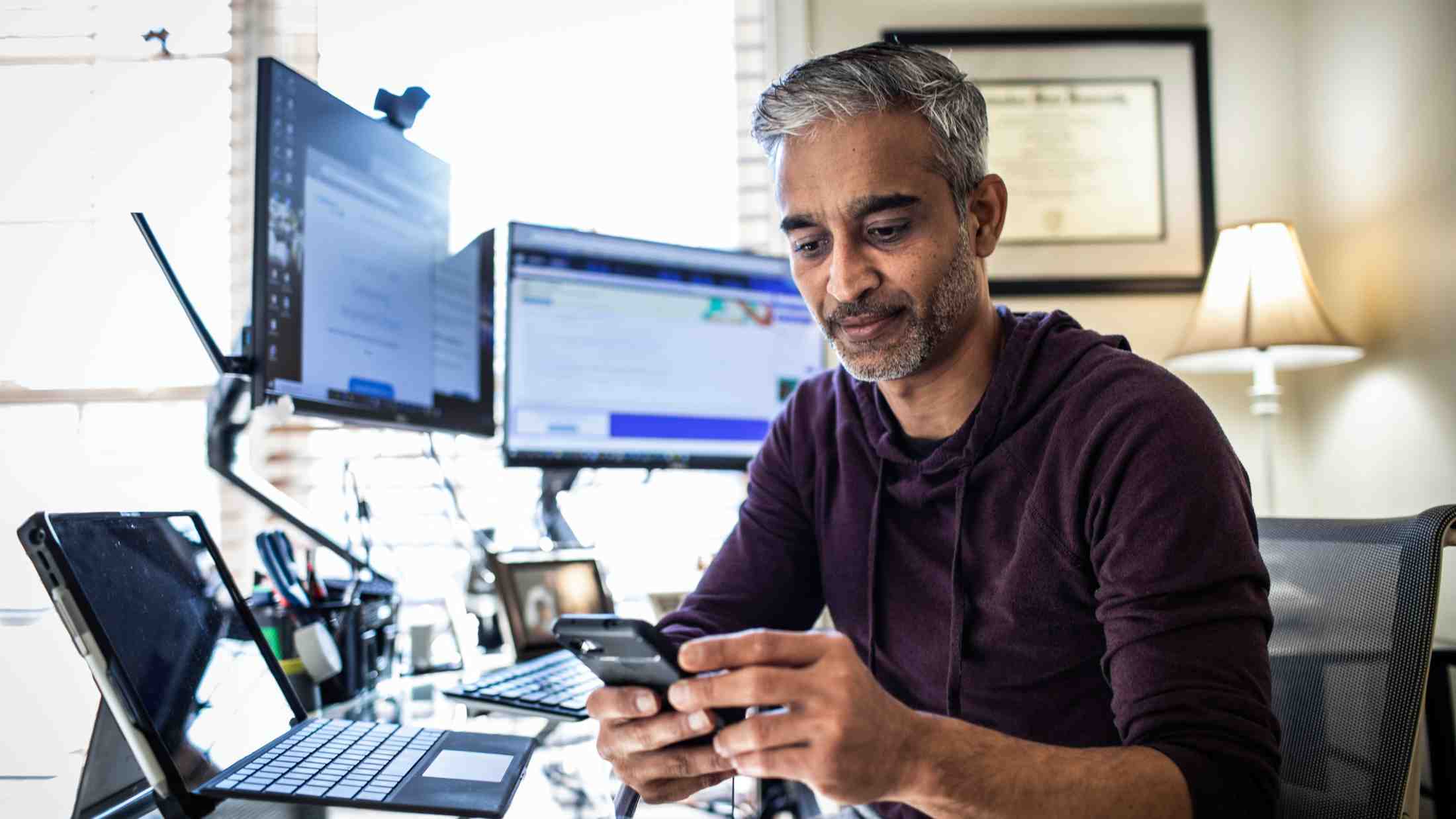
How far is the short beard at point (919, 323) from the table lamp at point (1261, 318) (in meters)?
1.19

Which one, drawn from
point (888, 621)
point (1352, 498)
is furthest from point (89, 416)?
point (1352, 498)

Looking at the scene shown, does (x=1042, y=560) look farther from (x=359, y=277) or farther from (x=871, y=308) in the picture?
(x=359, y=277)

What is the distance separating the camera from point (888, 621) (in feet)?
3.65

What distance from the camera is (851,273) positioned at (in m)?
1.06

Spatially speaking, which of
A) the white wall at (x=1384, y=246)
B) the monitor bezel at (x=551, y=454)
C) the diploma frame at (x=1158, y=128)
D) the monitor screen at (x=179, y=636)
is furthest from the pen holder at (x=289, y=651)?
the white wall at (x=1384, y=246)

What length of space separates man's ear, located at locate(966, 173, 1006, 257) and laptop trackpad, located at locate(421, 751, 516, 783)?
78 cm

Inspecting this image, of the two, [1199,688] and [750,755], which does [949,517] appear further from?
[750,755]

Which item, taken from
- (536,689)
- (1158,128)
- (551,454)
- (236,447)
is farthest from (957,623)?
(1158,128)

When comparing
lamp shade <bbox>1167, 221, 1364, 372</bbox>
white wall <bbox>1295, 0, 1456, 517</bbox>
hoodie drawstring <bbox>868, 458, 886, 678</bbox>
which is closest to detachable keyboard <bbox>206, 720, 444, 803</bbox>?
hoodie drawstring <bbox>868, 458, 886, 678</bbox>

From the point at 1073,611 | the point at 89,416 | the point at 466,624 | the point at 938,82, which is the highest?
the point at 938,82

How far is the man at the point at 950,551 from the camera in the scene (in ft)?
2.19

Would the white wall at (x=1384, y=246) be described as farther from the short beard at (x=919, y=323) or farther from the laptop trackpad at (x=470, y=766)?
the laptop trackpad at (x=470, y=766)

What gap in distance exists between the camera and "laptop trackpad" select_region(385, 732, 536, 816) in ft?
2.22

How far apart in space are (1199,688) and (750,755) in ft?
1.19
